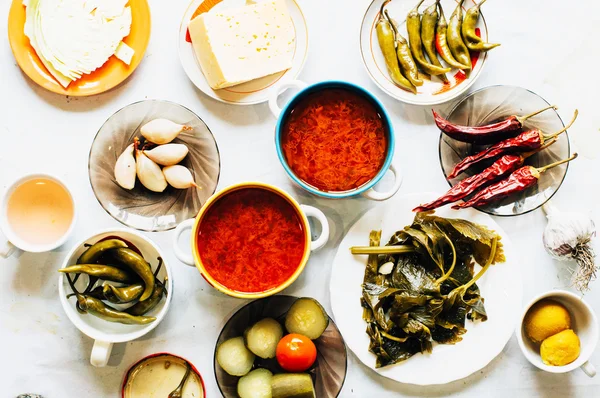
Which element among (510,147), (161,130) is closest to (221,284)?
(161,130)

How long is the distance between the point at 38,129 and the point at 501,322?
1.43m

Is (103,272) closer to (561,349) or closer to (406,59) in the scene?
(406,59)

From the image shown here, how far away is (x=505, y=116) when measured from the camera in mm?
1578

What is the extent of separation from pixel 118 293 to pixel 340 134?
70 cm

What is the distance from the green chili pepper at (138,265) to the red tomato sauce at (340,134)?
0.46m

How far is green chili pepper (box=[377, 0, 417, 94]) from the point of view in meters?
1.58

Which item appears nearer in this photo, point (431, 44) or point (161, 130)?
point (161, 130)

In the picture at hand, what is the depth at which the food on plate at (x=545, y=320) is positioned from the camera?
5.07 feet

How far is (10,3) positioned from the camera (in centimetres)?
159

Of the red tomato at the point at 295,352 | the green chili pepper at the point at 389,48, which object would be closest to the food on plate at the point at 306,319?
the red tomato at the point at 295,352

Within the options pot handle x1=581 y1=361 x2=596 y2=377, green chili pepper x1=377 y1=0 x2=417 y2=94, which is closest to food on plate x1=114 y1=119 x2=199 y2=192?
green chili pepper x1=377 y1=0 x2=417 y2=94

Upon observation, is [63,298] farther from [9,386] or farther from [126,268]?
[9,386]

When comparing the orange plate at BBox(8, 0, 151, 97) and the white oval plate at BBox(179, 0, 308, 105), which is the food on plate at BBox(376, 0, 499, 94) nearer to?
the white oval plate at BBox(179, 0, 308, 105)

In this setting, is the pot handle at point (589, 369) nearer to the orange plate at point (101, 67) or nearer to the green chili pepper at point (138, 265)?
the green chili pepper at point (138, 265)
